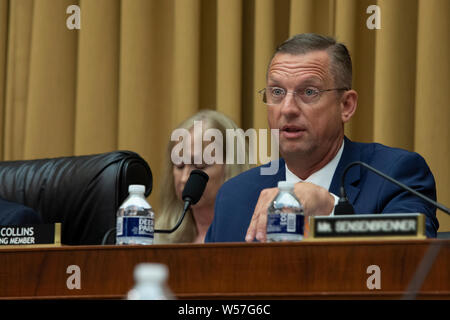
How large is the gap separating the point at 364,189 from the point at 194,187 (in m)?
0.42

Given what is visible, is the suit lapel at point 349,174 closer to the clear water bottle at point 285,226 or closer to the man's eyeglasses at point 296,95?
the man's eyeglasses at point 296,95

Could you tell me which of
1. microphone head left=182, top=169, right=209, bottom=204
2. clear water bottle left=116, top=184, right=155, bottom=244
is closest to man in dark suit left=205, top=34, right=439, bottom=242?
microphone head left=182, top=169, right=209, bottom=204

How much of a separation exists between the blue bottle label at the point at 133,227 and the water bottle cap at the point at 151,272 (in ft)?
0.85

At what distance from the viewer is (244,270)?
1256 millimetres

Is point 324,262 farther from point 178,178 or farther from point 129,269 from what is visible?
point 178,178

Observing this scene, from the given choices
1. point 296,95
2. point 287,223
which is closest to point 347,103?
point 296,95

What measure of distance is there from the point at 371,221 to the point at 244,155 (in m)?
1.57

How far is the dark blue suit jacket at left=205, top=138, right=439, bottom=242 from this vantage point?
177 cm

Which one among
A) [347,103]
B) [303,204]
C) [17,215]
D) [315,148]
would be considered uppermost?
[347,103]

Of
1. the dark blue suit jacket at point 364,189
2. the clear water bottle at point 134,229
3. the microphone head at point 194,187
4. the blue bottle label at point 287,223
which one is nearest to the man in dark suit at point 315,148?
the dark blue suit jacket at point 364,189

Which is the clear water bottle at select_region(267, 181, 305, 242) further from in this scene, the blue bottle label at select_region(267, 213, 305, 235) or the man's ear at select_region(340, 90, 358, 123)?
the man's ear at select_region(340, 90, 358, 123)

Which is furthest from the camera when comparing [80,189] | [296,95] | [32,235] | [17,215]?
[80,189]

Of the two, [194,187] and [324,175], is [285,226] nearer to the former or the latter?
[194,187]

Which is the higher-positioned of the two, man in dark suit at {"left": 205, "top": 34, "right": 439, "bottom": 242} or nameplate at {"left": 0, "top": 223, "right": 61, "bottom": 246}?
man in dark suit at {"left": 205, "top": 34, "right": 439, "bottom": 242}
